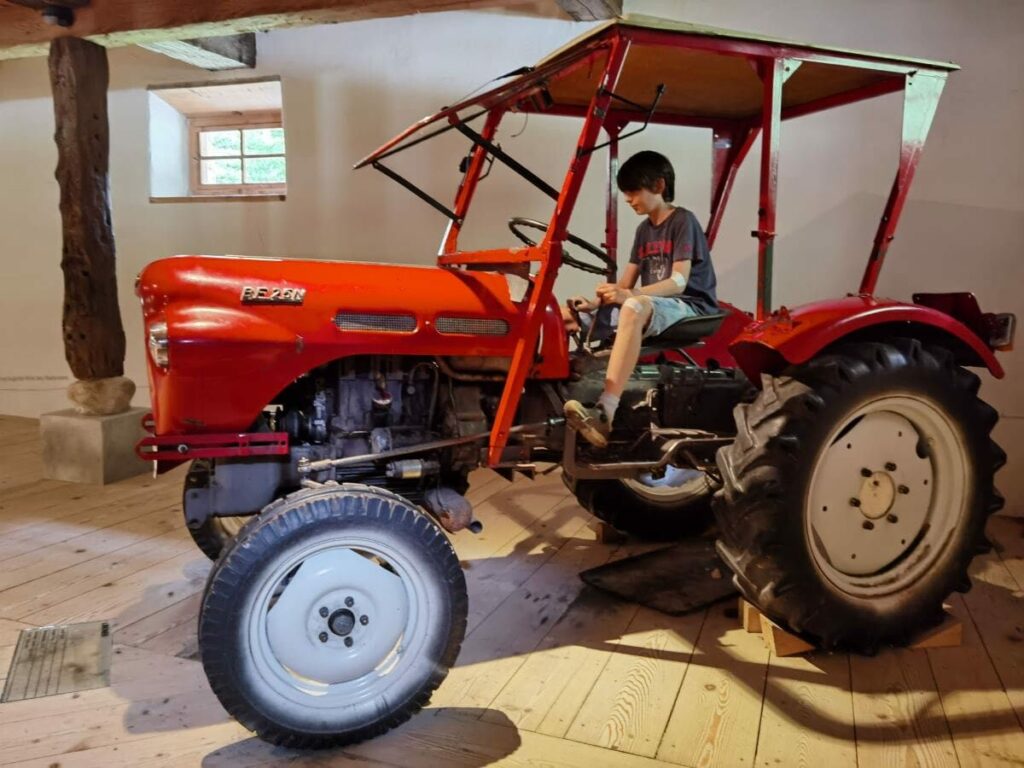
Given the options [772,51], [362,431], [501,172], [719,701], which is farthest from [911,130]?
[501,172]

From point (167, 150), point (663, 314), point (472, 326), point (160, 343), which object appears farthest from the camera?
point (167, 150)

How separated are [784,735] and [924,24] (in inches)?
127

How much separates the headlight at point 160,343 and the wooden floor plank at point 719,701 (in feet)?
4.90

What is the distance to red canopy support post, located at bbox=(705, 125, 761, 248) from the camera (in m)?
3.09

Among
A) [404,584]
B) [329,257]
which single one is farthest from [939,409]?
[329,257]

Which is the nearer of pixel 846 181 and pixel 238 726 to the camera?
pixel 238 726

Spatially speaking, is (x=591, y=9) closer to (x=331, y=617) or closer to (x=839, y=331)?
(x=839, y=331)

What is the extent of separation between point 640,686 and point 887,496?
0.89 meters

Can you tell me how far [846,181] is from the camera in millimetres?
3648

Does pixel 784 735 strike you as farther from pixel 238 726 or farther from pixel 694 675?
pixel 238 726

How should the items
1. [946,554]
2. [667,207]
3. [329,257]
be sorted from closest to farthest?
1. [946,554]
2. [667,207]
3. [329,257]

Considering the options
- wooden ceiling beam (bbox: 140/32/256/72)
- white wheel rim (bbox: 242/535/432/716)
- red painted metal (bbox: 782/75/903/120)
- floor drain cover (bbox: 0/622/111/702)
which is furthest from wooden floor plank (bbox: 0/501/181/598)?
red painted metal (bbox: 782/75/903/120)

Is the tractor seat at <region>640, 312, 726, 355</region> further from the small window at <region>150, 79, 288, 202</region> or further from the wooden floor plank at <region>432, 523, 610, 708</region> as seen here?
the small window at <region>150, 79, 288, 202</region>

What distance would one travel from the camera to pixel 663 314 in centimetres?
238
